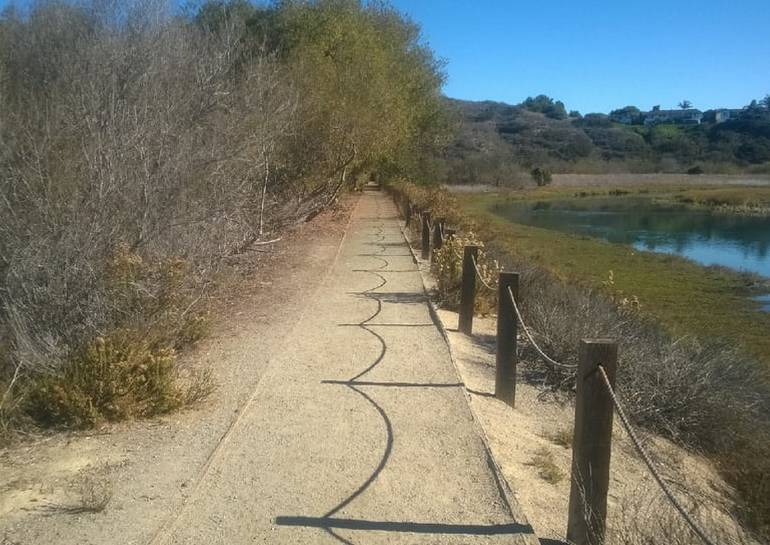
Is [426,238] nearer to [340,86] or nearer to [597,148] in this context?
[340,86]

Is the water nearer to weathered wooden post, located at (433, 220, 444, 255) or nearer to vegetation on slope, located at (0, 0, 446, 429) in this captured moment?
weathered wooden post, located at (433, 220, 444, 255)

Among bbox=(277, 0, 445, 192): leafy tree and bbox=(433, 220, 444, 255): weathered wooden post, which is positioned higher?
bbox=(277, 0, 445, 192): leafy tree

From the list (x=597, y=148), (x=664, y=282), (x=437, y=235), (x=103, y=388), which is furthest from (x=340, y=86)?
(x=597, y=148)

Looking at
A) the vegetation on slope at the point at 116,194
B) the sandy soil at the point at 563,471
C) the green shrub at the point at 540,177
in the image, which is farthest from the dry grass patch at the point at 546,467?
the green shrub at the point at 540,177

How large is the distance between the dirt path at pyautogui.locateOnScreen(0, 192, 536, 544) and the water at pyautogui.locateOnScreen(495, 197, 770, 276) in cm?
1687

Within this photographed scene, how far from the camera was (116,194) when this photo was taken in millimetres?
7684

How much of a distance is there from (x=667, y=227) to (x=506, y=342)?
4459cm

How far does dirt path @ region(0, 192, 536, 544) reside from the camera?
173 inches

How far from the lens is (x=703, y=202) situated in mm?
68000

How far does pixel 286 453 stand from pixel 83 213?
3311 mm

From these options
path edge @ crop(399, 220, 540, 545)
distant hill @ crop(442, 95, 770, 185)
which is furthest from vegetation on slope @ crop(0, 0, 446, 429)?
distant hill @ crop(442, 95, 770, 185)

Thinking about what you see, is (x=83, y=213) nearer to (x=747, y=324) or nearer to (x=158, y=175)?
(x=158, y=175)

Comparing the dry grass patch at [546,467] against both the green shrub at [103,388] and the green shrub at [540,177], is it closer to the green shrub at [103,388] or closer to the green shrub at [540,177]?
the green shrub at [103,388]

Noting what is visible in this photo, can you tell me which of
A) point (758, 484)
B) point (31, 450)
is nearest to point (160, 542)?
point (31, 450)
